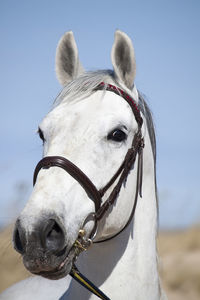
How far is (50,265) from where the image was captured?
244 cm

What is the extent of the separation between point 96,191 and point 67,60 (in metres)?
1.35

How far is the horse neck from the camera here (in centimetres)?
296

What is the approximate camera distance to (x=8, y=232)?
364 centimetres

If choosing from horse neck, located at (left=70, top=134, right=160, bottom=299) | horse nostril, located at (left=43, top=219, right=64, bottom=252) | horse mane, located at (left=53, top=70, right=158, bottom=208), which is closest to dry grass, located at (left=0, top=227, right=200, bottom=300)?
horse mane, located at (left=53, top=70, right=158, bottom=208)

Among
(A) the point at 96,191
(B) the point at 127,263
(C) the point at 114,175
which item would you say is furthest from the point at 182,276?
(A) the point at 96,191

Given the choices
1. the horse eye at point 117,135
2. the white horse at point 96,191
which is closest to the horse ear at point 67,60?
the white horse at point 96,191

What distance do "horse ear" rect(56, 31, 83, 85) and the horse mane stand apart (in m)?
0.23

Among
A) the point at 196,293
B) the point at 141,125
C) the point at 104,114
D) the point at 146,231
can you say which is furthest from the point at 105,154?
the point at 196,293

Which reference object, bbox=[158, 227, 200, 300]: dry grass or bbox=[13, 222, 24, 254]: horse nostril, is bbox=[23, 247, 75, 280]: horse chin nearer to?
bbox=[13, 222, 24, 254]: horse nostril

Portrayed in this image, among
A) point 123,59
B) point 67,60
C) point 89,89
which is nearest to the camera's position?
point 89,89

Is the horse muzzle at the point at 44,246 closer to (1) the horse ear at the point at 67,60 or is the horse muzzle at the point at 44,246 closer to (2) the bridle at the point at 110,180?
(2) the bridle at the point at 110,180

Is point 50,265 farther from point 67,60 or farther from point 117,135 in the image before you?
point 67,60

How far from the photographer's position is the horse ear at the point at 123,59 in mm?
3244

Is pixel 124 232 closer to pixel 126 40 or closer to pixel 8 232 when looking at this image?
pixel 8 232
